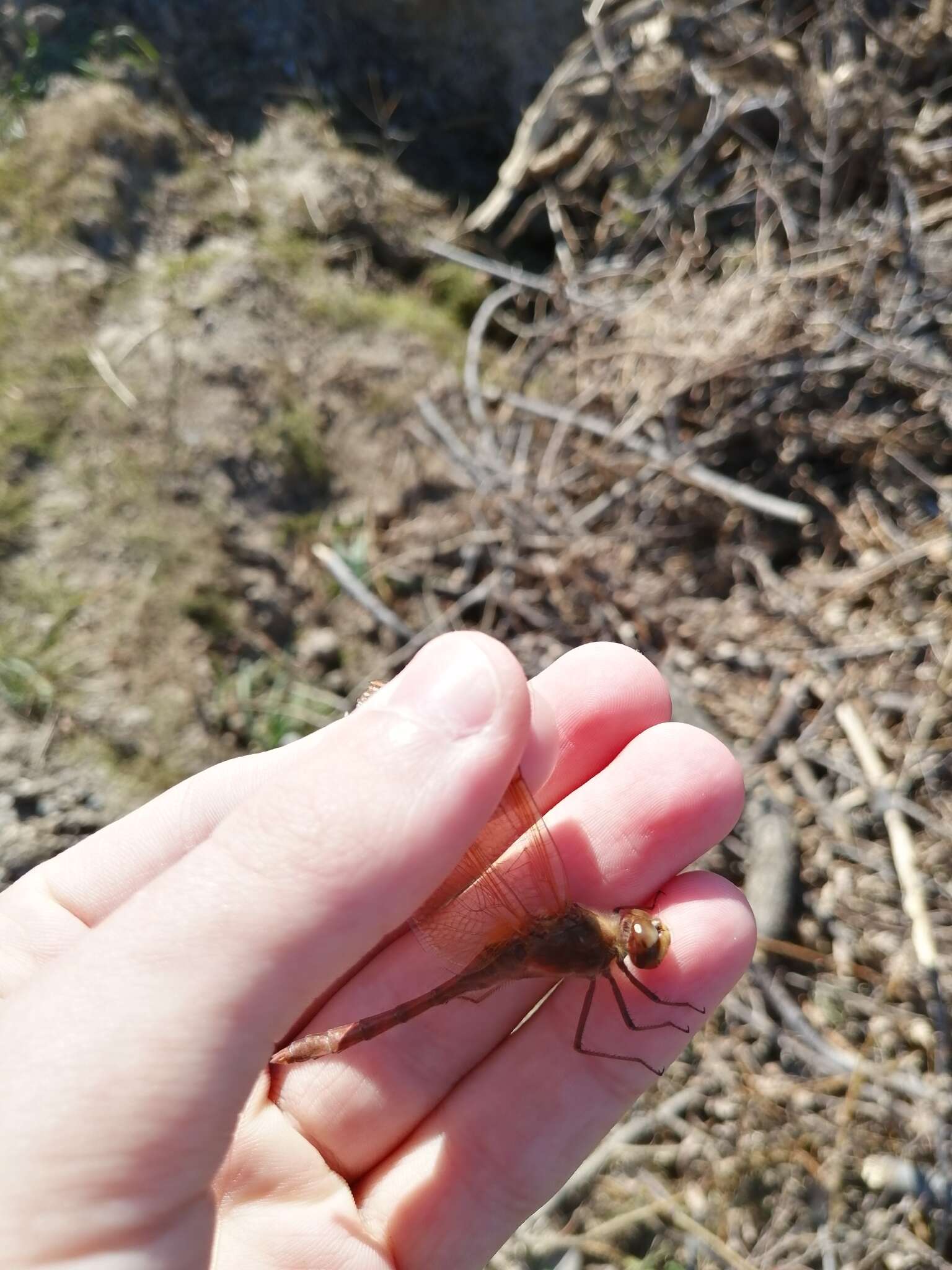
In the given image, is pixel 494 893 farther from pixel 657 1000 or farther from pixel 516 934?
pixel 657 1000

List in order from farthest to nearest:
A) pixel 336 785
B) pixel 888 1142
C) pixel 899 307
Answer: pixel 899 307 → pixel 888 1142 → pixel 336 785

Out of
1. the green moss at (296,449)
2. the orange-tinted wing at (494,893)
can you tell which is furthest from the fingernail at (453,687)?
the green moss at (296,449)

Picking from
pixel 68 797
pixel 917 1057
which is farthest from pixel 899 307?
pixel 68 797

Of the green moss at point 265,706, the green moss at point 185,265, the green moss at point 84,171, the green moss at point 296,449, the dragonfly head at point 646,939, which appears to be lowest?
the dragonfly head at point 646,939

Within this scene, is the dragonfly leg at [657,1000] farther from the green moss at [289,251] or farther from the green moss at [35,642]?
the green moss at [289,251]

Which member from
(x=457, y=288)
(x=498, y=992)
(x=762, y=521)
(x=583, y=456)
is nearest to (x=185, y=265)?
(x=457, y=288)

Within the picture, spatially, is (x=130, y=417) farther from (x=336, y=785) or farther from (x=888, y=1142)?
(x=888, y=1142)
